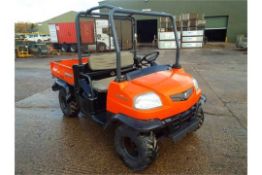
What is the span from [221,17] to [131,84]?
19798mm

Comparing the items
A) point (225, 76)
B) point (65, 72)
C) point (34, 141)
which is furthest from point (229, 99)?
point (34, 141)

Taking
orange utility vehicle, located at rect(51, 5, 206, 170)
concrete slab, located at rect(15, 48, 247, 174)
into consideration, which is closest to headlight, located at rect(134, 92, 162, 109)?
orange utility vehicle, located at rect(51, 5, 206, 170)

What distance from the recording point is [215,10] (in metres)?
18.1

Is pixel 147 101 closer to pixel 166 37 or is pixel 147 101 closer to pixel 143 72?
pixel 143 72

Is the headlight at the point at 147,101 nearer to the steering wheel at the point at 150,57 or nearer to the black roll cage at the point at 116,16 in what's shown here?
the black roll cage at the point at 116,16

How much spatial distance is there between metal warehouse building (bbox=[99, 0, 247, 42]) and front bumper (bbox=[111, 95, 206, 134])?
61.0 feet

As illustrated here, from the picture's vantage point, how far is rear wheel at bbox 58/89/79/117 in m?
3.49

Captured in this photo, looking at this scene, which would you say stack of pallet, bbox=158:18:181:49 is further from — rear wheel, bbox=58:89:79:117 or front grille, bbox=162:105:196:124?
front grille, bbox=162:105:196:124

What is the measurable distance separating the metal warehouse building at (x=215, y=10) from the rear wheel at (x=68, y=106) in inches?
716

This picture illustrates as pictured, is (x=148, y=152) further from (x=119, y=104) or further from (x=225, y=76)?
(x=225, y=76)

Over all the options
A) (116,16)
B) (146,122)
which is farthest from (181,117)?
(116,16)

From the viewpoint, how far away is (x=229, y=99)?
429cm

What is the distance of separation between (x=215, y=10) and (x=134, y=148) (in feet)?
64.2

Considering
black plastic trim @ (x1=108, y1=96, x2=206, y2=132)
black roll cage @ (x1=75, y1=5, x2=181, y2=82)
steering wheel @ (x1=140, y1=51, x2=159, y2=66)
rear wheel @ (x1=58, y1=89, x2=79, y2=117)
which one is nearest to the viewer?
black plastic trim @ (x1=108, y1=96, x2=206, y2=132)
